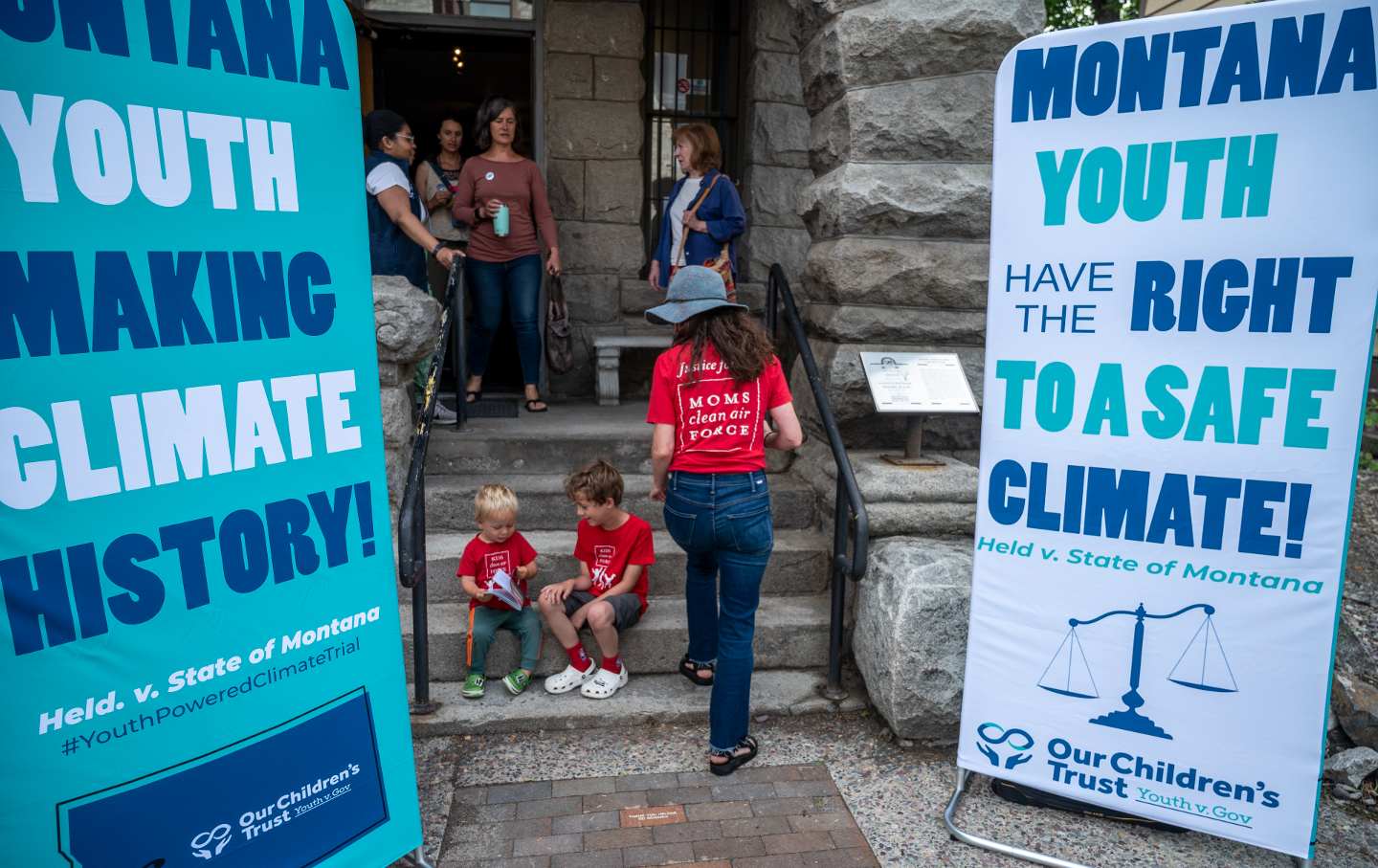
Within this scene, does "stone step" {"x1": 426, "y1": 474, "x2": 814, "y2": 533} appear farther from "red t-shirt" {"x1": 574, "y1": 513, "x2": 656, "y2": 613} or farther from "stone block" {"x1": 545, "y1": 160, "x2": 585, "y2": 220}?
"stone block" {"x1": 545, "y1": 160, "x2": 585, "y2": 220}

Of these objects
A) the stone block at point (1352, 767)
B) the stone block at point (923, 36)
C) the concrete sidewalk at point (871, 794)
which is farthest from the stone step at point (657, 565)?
the stone block at point (923, 36)

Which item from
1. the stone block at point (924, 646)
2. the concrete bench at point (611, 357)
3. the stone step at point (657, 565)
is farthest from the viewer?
the concrete bench at point (611, 357)

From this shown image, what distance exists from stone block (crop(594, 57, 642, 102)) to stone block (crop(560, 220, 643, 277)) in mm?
862

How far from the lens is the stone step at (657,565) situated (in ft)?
13.5

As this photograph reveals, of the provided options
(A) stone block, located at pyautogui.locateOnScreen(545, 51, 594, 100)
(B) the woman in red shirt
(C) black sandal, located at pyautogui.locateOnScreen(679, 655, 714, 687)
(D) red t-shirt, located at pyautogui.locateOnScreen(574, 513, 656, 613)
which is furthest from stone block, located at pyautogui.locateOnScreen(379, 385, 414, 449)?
(A) stone block, located at pyautogui.locateOnScreen(545, 51, 594, 100)

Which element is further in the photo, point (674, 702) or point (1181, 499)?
point (674, 702)

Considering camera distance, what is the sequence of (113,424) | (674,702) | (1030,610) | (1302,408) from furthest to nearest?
(674,702)
(1030,610)
(1302,408)
(113,424)

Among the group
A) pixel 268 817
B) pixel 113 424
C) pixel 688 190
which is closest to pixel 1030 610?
pixel 268 817

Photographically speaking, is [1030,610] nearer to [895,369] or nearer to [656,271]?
[895,369]

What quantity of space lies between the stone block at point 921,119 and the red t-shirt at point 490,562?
2.33 meters

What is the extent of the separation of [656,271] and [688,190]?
20.8 inches

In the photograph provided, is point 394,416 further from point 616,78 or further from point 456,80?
point 456,80

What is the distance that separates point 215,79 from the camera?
6.75ft

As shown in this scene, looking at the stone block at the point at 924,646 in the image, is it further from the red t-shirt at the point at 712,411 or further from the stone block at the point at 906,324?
the stone block at the point at 906,324
